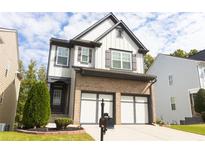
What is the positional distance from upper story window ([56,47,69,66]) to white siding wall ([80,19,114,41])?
6.78 feet

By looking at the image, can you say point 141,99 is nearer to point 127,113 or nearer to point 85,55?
point 127,113

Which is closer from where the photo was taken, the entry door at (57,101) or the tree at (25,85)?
the entry door at (57,101)

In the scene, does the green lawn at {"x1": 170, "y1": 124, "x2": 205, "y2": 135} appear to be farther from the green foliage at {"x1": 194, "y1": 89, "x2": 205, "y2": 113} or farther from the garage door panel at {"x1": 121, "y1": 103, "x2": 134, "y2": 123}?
the green foliage at {"x1": 194, "y1": 89, "x2": 205, "y2": 113}

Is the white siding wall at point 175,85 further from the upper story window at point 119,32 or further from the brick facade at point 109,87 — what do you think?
the upper story window at point 119,32

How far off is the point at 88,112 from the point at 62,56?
5481 mm

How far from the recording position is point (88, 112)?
13.4 m

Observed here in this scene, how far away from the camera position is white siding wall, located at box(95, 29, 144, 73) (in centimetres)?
1580

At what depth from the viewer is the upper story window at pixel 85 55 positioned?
50.6 ft

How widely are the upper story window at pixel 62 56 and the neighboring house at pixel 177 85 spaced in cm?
1281

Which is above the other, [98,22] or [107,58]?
[98,22]

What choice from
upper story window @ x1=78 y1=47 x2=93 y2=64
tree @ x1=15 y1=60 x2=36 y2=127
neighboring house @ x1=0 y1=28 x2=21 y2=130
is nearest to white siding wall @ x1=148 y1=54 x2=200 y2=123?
upper story window @ x1=78 y1=47 x2=93 y2=64

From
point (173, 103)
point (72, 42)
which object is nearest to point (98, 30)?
point (72, 42)

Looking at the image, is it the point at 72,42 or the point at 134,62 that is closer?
the point at 72,42

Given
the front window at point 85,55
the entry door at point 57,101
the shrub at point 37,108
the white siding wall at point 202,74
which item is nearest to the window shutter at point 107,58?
the front window at point 85,55
